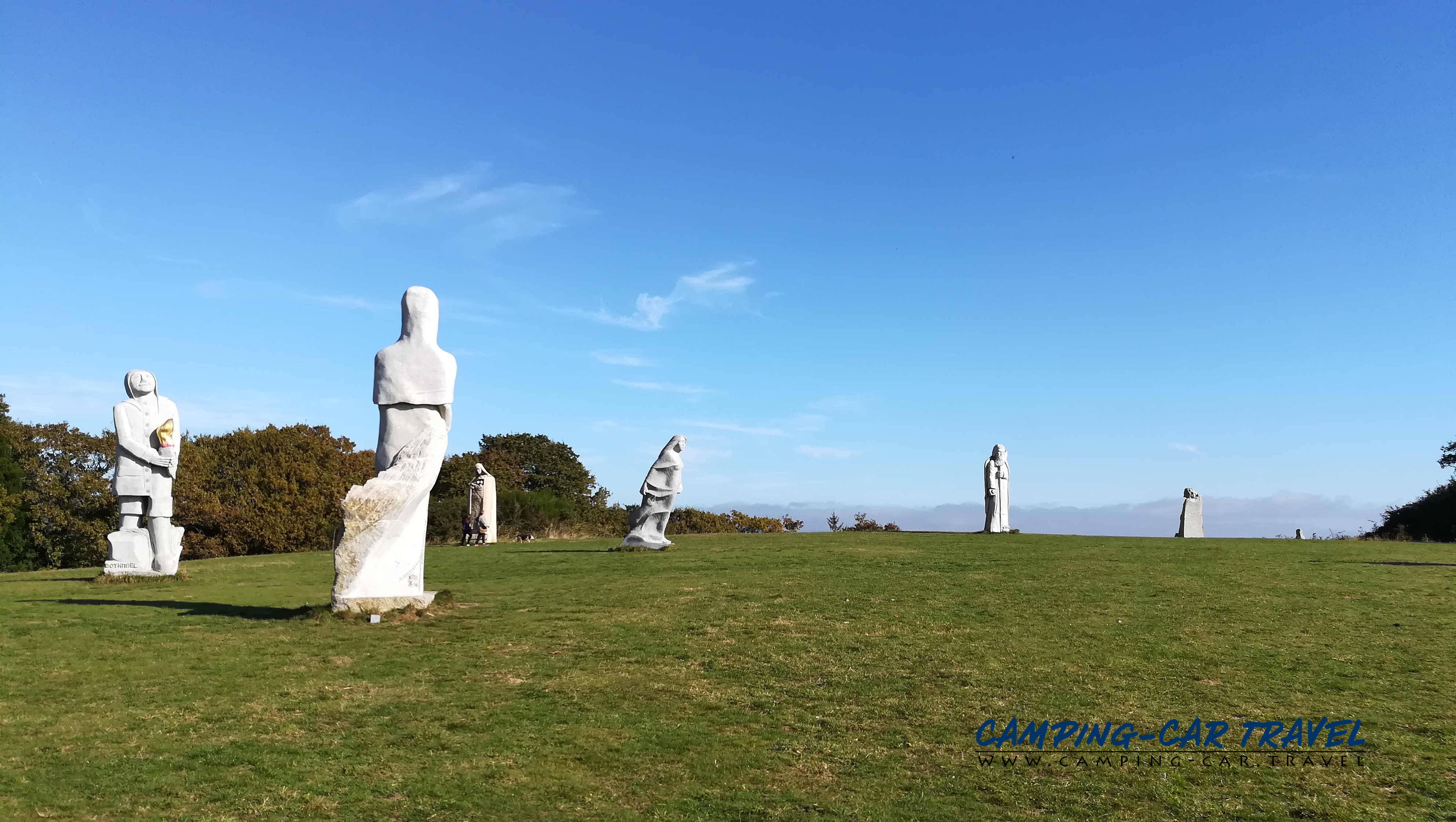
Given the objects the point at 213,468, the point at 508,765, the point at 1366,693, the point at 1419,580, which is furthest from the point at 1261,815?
the point at 213,468

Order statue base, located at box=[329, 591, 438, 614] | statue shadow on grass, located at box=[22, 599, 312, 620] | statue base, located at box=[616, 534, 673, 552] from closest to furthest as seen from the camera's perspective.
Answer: statue base, located at box=[329, 591, 438, 614], statue shadow on grass, located at box=[22, 599, 312, 620], statue base, located at box=[616, 534, 673, 552]

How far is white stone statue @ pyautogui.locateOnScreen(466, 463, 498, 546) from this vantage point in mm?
26844

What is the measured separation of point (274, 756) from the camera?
6418 mm

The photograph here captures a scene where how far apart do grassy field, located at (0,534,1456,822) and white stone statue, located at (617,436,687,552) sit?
233 inches

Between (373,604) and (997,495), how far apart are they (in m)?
23.3

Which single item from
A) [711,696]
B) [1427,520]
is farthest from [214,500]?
[1427,520]

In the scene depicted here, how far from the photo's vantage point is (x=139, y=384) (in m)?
16.6

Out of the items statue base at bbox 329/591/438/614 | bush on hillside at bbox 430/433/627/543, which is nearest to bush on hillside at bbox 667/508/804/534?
bush on hillside at bbox 430/433/627/543

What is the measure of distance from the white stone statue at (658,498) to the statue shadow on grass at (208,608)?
369 inches

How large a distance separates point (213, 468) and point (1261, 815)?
3865 centimetres

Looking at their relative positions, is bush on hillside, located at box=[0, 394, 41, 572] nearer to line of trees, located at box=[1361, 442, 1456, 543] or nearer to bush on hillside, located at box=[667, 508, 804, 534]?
bush on hillside, located at box=[667, 508, 804, 534]

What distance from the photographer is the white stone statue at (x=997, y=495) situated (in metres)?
30.5

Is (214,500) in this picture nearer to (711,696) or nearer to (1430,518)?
(711,696)

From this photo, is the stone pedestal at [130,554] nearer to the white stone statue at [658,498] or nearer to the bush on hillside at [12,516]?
the white stone statue at [658,498]
